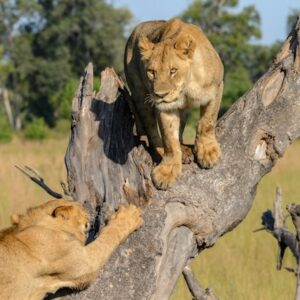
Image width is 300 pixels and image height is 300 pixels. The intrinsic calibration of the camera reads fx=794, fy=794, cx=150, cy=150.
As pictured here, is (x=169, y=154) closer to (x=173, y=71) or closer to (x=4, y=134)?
(x=173, y=71)

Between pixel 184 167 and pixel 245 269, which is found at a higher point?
pixel 184 167

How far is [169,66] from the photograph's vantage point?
4.13 metres

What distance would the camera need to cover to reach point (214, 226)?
12.3 ft

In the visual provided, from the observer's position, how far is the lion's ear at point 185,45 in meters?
4.12

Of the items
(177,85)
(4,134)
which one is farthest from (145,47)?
(4,134)

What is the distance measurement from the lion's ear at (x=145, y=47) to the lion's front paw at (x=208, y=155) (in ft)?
2.06

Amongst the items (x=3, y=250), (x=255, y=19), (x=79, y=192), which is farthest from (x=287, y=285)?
(x=255, y=19)

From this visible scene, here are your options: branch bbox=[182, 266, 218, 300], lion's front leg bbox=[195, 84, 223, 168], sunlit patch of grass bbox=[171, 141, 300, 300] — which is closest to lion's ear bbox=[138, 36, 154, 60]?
lion's front leg bbox=[195, 84, 223, 168]

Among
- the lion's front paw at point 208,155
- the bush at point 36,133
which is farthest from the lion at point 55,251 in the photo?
the bush at point 36,133

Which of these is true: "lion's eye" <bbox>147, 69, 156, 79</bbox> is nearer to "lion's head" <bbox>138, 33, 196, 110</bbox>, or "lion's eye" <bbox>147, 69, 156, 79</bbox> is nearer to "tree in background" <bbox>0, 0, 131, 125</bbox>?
"lion's head" <bbox>138, 33, 196, 110</bbox>

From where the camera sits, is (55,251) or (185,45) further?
(185,45)

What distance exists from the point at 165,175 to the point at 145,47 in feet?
2.72

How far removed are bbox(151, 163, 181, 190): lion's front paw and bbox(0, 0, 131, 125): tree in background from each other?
36871 millimetres

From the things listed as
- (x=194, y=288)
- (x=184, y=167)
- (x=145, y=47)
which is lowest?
(x=194, y=288)
